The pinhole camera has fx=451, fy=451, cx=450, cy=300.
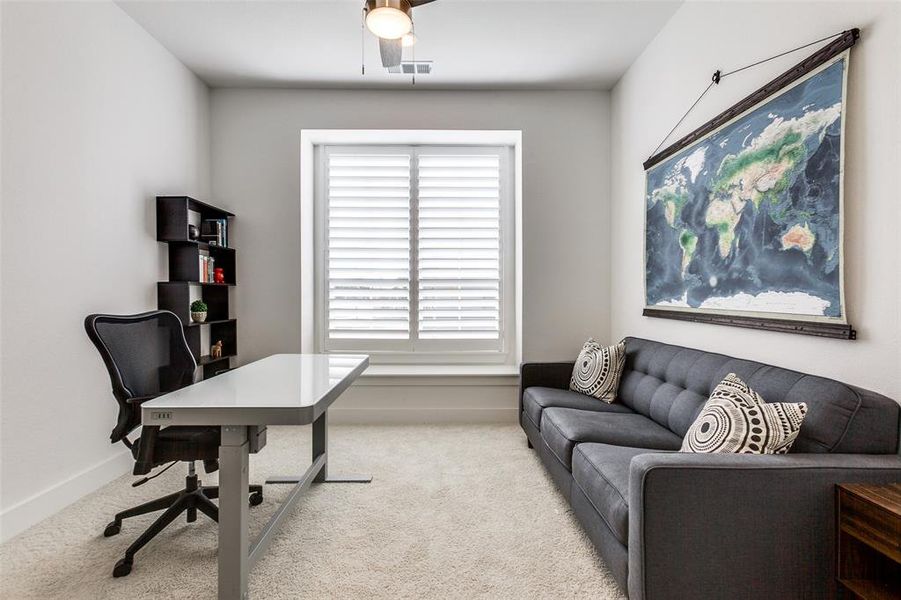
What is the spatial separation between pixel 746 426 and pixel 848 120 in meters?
1.22

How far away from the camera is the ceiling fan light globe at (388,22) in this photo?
1.83 metres

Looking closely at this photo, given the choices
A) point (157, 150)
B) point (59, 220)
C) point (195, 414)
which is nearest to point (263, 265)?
point (157, 150)

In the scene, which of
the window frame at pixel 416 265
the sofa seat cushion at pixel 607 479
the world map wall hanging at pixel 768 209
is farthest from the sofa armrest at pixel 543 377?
the sofa seat cushion at pixel 607 479

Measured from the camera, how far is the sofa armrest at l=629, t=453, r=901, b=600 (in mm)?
1402

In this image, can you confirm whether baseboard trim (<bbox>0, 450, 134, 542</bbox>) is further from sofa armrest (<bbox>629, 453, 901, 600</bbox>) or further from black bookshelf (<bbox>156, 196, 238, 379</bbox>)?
sofa armrest (<bbox>629, 453, 901, 600</bbox>)

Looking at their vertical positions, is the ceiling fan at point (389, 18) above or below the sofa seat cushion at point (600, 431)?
above

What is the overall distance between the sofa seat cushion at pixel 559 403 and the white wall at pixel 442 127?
2.81 feet

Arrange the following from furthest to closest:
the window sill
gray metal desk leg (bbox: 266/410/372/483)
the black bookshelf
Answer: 1. the window sill
2. the black bookshelf
3. gray metal desk leg (bbox: 266/410/372/483)

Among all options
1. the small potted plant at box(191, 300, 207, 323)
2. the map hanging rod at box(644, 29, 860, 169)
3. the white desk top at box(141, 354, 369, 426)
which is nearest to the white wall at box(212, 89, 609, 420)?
the small potted plant at box(191, 300, 207, 323)

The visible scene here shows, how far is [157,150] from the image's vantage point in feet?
10.8

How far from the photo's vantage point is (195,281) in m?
3.41

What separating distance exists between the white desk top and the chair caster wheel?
75 cm

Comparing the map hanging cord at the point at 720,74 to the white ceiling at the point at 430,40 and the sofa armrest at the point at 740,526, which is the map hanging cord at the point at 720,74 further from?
the sofa armrest at the point at 740,526

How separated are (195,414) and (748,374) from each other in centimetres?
225
